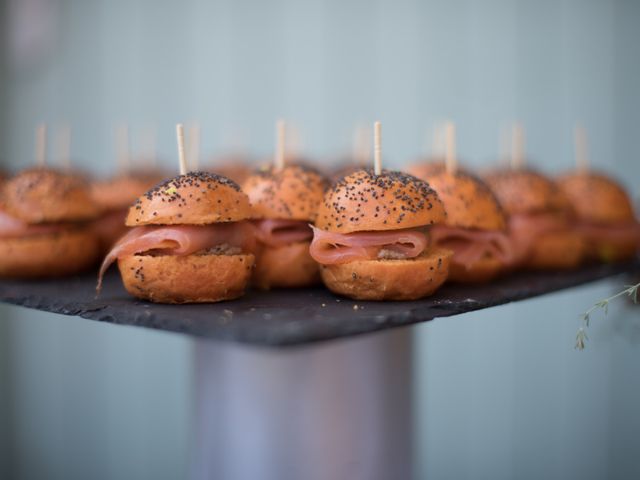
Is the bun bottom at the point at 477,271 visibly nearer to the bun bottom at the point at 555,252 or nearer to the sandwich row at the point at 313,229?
the sandwich row at the point at 313,229

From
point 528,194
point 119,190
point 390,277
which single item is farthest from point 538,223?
point 119,190

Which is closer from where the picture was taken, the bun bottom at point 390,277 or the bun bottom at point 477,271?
the bun bottom at point 390,277

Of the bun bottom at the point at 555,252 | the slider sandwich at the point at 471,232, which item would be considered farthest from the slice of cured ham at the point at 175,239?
the bun bottom at the point at 555,252

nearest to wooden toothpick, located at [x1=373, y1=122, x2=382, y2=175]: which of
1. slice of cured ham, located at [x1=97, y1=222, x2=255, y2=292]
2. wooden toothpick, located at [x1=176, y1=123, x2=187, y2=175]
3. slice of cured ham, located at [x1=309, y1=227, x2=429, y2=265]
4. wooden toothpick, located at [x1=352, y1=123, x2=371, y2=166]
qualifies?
slice of cured ham, located at [x1=309, y1=227, x2=429, y2=265]

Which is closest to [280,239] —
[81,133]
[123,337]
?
[123,337]

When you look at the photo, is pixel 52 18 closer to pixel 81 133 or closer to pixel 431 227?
pixel 81 133

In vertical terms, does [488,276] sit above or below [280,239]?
below

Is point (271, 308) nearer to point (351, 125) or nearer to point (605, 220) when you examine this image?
point (605, 220)
